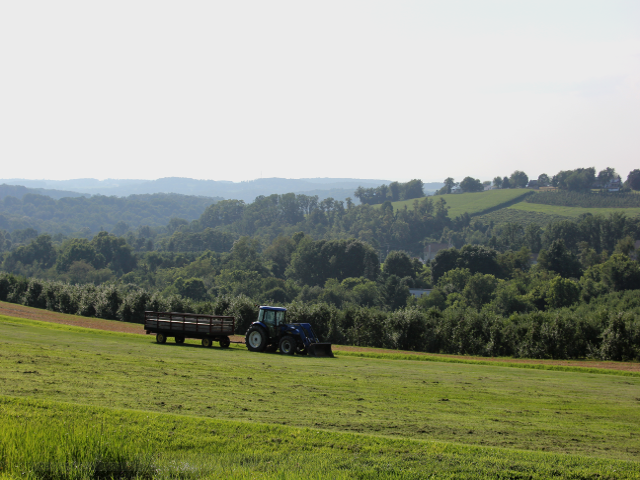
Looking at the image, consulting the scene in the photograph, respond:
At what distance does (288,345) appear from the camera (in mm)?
24109

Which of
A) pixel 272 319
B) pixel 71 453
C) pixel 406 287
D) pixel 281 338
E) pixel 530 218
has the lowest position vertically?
pixel 406 287

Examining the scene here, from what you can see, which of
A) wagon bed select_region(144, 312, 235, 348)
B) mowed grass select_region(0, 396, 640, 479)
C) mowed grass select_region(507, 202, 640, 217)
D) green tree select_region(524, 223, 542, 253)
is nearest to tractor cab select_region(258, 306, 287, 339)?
wagon bed select_region(144, 312, 235, 348)

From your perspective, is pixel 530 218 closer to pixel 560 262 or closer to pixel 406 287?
pixel 560 262

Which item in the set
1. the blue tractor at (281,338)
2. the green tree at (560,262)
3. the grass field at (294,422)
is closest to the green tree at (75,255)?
the green tree at (560,262)

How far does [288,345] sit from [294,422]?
47.5ft

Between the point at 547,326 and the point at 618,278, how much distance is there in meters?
74.4

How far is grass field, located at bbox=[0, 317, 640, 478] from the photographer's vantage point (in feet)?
24.5

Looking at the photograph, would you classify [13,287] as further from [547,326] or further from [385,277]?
[385,277]

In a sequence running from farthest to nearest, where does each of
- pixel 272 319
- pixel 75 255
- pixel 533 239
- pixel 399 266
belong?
pixel 533 239 → pixel 75 255 → pixel 399 266 → pixel 272 319

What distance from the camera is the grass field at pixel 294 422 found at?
24.5 ft

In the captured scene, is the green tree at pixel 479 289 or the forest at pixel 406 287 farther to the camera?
the green tree at pixel 479 289

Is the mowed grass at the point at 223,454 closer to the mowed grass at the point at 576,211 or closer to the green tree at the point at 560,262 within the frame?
the green tree at the point at 560,262

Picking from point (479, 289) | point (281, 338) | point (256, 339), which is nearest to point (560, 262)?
point (479, 289)

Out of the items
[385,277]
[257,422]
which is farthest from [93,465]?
[385,277]
